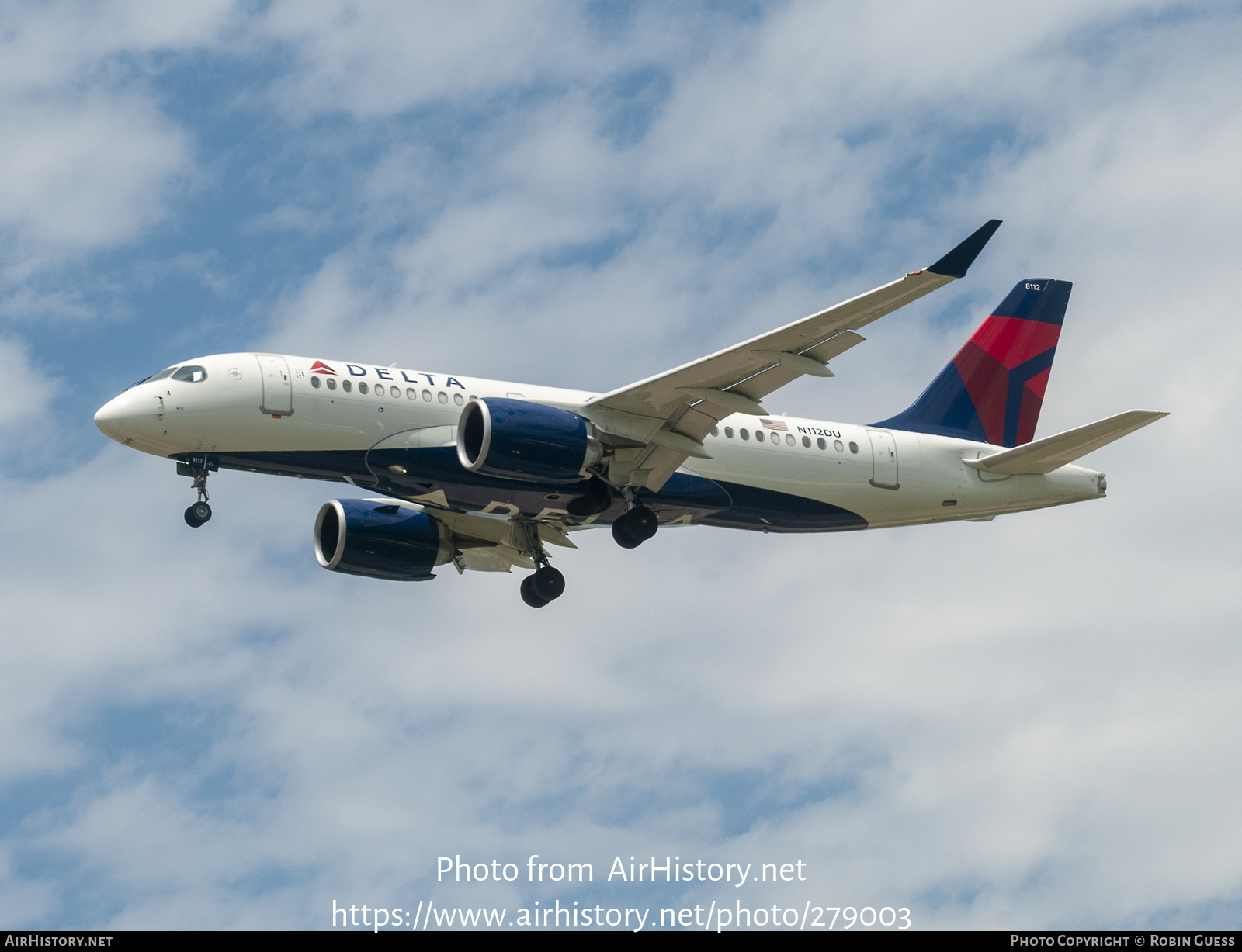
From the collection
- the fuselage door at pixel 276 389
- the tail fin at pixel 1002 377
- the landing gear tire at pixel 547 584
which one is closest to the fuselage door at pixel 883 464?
the tail fin at pixel 1002 377

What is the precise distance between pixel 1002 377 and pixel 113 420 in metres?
23.7

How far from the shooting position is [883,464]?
40.1m

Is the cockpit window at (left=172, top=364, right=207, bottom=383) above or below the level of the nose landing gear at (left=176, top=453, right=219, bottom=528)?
above

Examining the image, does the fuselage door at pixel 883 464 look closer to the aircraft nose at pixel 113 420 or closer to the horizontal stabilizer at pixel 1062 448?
the horizontal stabilizer at pixel 1062 448

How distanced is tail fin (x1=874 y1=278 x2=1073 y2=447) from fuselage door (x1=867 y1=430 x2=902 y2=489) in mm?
1665

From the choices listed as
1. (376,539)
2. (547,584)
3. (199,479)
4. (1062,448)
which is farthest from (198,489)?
(1062,448)

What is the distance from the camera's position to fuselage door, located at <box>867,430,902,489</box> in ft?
131

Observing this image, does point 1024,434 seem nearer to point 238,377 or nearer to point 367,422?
point 367,422

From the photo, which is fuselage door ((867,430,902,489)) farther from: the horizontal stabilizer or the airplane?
the horizontal stabilizer

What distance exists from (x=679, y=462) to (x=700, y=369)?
122 inches

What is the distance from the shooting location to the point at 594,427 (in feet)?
118

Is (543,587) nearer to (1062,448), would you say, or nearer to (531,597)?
(531,597)

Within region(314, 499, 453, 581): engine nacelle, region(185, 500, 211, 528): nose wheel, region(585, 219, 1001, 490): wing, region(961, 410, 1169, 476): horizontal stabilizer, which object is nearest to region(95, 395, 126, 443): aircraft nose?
region(185, 500, 211, 528): nose wheel

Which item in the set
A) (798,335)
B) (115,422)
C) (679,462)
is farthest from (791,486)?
(115,422)
